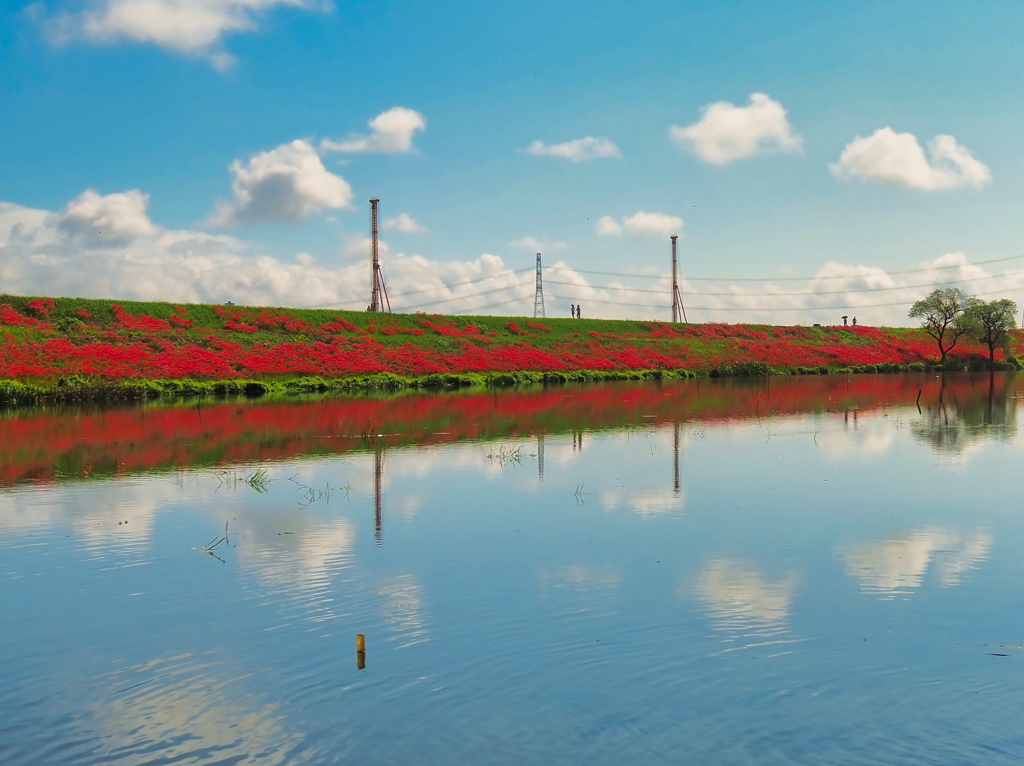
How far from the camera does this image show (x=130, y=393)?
3897 centimetres

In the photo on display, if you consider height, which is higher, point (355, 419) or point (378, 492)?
point (355, 419)

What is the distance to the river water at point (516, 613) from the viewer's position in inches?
195

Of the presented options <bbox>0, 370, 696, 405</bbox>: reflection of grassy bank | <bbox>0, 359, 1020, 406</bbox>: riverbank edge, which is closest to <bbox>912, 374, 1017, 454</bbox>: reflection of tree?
<bbox>0, 370, 696, 405</bbox>: reflection of grassy bank

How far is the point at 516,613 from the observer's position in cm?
705

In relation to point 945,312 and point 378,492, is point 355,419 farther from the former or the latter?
point 945,312

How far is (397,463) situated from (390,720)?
11.6m

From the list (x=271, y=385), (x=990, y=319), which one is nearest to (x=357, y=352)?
(x=271, y=385)

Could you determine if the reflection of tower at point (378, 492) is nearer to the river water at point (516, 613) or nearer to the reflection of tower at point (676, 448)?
the river water at point (516, 613)

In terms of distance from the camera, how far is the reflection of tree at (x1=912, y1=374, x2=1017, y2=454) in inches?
784

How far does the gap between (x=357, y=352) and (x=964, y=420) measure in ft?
128

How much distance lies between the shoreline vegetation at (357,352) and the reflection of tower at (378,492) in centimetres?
2579

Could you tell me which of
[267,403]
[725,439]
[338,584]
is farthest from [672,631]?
[267,403]

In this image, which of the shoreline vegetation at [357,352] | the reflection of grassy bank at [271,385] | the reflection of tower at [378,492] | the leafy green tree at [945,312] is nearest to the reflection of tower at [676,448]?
the reflection of tower at [378,492]

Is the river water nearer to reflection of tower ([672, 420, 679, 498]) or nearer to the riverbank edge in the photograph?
reflection of tower ([672, 420, 679, 498])
